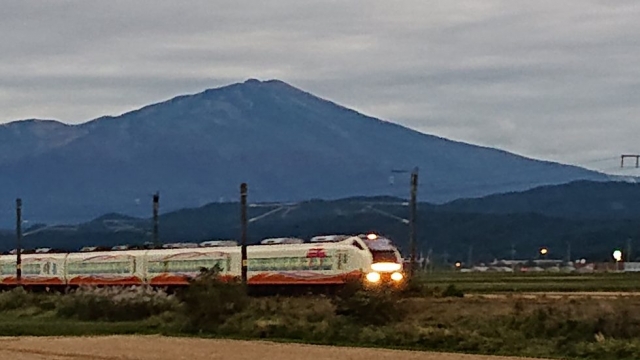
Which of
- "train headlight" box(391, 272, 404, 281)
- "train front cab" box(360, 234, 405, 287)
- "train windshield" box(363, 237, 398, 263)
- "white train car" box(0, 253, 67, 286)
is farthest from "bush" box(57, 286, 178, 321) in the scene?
"white train car" box(0, 253, 67, 286)

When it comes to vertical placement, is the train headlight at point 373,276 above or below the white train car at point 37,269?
below

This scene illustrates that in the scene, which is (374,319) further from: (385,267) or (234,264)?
(234,264)

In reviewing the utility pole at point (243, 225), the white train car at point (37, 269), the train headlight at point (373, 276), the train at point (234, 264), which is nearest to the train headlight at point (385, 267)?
the train at point (234, 264)

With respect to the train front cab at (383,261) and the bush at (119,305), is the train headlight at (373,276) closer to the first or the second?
the train front cab at (383,261)

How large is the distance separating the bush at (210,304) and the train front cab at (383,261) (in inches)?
310

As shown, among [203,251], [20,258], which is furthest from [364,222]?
[203,251]

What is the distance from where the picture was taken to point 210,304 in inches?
1996

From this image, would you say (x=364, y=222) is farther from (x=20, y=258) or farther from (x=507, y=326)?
(x=507, y=326)

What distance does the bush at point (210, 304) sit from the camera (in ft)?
165

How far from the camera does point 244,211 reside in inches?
2383

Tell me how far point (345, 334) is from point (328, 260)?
1588cm

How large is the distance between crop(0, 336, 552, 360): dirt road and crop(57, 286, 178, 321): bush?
11382mm

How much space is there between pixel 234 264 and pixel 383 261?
8.18 m

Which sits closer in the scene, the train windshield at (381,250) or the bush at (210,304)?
the bush at (210,304)
